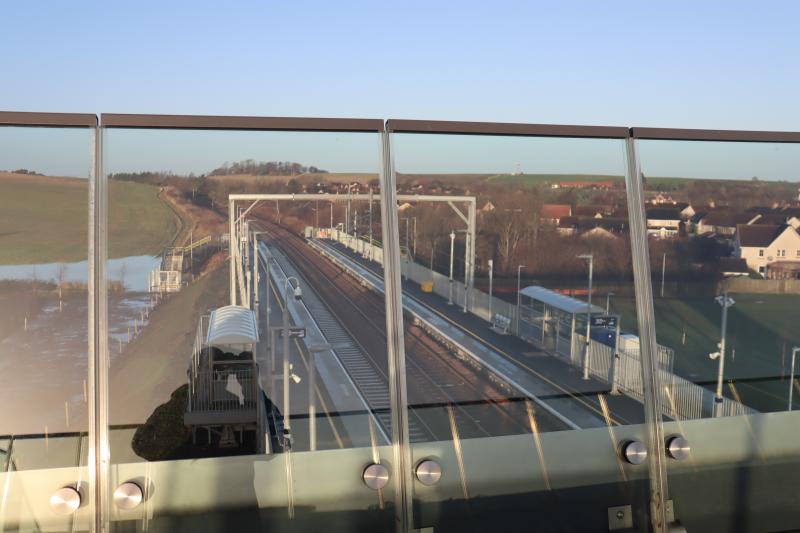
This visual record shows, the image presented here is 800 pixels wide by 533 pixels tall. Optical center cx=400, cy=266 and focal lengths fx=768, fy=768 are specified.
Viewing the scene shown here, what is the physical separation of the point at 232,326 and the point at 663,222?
166 cm

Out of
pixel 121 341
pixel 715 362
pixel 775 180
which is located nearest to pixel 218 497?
pixel 121 341

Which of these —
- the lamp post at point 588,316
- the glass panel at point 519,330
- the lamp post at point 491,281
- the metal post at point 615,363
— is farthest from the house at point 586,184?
the metal post at point 615,363

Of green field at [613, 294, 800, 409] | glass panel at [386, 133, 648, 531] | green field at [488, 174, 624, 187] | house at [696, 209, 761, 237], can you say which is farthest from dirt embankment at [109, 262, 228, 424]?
house at [696, 209, 761, 237]

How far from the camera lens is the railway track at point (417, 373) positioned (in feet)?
8.54

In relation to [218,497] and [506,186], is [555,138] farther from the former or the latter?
[218,497]

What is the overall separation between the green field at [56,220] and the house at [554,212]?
1.36 meters

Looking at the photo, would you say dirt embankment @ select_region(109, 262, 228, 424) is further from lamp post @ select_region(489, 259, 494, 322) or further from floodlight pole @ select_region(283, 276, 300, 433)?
lamp post @ select_region(489, 259, 494, 322)

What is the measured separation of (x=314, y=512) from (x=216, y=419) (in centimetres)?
44

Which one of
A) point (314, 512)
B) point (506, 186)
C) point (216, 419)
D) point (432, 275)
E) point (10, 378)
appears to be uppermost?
point (506, 186)

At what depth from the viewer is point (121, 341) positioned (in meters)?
2.37

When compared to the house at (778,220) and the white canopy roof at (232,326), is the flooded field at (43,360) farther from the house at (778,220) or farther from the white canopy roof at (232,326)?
the house at (778,220)

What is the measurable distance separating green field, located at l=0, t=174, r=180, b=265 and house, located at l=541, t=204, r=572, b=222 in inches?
53.5

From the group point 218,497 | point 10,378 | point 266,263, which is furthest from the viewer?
point 266,263

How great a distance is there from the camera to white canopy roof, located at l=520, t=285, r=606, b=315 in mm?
2844
